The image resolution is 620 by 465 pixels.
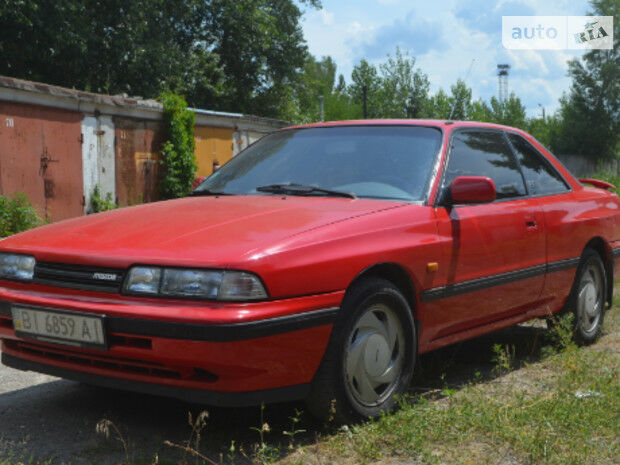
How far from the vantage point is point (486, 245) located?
449 centimetres

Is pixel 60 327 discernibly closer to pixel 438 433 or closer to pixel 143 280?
pixel 143 280

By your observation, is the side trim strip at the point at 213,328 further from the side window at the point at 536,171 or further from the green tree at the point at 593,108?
the green tree at the point at 593,108

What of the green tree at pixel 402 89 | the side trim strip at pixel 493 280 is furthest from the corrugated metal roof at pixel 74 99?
the green tree at pixel 402 89

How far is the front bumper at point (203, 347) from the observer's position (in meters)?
3.05

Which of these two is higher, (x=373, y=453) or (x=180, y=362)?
(x=180, y=362)

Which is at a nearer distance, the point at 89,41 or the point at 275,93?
the point at 89,41

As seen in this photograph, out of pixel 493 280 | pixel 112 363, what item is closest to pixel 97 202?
pixel 493 280

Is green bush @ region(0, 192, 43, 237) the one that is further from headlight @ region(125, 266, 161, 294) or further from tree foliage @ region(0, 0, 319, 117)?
tree foliage @ region(0, 0, 319, 117)

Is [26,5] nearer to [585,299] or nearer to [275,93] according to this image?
[275,93]

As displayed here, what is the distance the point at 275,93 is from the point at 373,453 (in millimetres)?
34735

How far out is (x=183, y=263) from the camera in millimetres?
3143

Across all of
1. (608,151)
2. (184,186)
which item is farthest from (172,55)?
(608,151)

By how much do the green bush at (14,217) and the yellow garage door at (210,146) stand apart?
5.94m

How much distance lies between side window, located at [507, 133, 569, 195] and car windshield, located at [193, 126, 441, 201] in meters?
0.99
